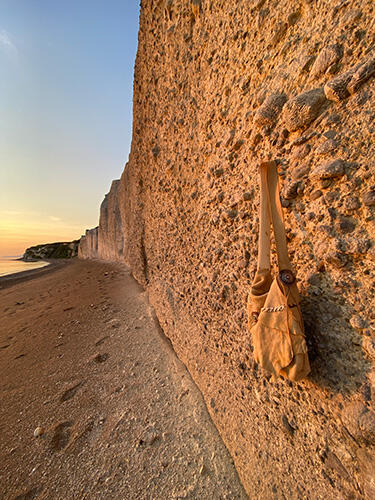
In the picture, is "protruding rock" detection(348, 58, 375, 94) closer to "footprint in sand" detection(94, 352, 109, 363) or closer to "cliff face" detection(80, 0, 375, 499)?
"cliff face" detection(80, 0, 375, 499)

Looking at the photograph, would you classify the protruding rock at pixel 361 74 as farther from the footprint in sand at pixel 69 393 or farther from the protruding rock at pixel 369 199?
the footprint in sand at pixel 69 393

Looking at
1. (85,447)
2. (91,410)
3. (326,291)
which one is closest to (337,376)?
(326,291)

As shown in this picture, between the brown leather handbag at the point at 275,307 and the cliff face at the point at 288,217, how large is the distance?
9 centimetres

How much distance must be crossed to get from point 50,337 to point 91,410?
1.69 meters

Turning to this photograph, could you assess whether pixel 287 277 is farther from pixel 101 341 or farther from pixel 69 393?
pixel 101 341

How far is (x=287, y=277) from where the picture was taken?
805mm

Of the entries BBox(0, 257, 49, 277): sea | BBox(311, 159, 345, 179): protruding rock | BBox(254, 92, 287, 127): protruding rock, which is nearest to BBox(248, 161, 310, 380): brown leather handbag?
BBox(311, 159, 345, 179): protruding rock

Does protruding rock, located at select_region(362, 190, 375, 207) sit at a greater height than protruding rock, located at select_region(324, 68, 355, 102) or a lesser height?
lesser

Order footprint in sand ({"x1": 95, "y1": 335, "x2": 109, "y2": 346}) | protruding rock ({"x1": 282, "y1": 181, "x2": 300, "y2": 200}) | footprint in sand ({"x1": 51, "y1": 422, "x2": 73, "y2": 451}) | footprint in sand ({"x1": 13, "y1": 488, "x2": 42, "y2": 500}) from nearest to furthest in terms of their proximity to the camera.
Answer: protruding rock ({"x1": 282, "y1": 181, "x2": 300, "y2": 200}), footprint in sand ({"x1": 13, "y1": 488, "x2": 42, "y2": 500}), footprint in sand ({"x1": 51, "y1": 422, "x2": 73, "y2": 451}), footprint in sand ({"x1": 95, "y1": 335, "x2": 109, "y2": 346})

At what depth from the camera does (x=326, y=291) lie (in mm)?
818

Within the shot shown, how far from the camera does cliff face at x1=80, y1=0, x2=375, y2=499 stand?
0.73 meters

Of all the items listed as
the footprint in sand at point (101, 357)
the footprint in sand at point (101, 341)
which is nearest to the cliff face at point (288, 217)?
the footprint in sand at point (101, 357)

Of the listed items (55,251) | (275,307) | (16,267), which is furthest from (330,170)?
(55,251)

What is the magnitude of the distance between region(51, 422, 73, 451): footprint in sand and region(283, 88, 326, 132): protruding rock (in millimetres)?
2225
